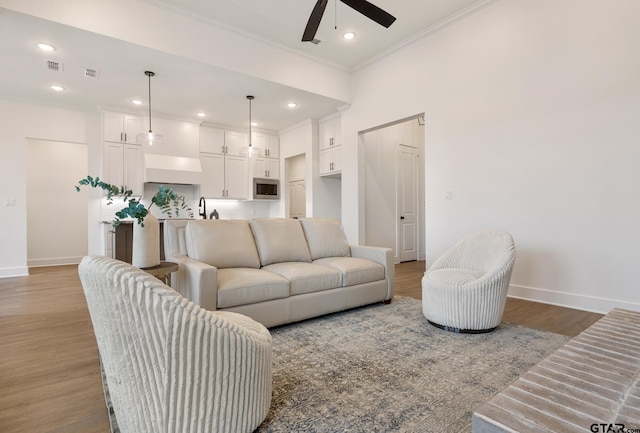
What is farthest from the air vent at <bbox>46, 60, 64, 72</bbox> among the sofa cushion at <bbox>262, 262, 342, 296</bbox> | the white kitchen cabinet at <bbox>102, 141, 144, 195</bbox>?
the sofa cushion at <bbox>262, 262, 342, 296</bbox>

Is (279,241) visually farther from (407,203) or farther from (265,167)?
(265,167)

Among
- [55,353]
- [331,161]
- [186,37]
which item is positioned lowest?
[55,353]

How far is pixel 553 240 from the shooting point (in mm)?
3223

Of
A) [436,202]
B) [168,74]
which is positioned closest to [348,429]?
[436,202]

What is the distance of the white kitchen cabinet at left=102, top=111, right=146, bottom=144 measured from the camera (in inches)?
211

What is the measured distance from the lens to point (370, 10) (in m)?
2.66

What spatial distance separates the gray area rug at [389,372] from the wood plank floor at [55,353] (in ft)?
1.11

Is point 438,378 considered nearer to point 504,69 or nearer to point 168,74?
point 504,69

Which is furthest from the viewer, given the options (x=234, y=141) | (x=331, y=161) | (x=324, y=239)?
(x=234, y=141)

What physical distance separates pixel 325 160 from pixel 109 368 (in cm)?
541

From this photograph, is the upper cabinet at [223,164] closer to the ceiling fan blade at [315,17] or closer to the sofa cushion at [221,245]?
the sofa cushion at [221,245]

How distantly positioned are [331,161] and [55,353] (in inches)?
190

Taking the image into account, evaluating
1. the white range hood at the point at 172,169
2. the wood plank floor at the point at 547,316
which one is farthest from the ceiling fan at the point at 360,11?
the white range hood at the point at 172,169

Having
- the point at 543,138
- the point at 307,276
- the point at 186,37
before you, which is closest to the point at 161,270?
the point at 307,276
